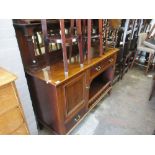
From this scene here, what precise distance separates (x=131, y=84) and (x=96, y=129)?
139 centimetres

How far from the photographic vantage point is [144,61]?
356cm

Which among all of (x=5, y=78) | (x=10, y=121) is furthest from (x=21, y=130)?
(x=5, y=78)

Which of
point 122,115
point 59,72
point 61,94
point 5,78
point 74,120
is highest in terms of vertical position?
point 5,78

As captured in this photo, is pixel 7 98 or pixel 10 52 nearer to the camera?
pixel 7 98

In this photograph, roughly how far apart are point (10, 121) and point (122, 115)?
61.2 inches

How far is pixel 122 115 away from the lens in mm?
1946

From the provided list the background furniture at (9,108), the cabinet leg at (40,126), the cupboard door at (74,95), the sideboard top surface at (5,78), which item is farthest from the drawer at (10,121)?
the cabinet leg at (40,126)

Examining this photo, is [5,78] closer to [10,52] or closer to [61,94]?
[10,52]

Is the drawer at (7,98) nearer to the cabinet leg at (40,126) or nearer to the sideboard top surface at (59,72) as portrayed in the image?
the sideboard top surface at (59,72)

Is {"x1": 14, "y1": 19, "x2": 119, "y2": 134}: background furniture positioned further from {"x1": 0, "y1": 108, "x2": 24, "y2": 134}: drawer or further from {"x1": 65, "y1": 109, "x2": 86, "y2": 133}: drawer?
{"x1": 0, "y1": 108, "x2": 24, "y2": 134}: drawer

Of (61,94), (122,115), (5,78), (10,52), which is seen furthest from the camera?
(122,115)

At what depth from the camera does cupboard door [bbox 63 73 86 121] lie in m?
1.28
